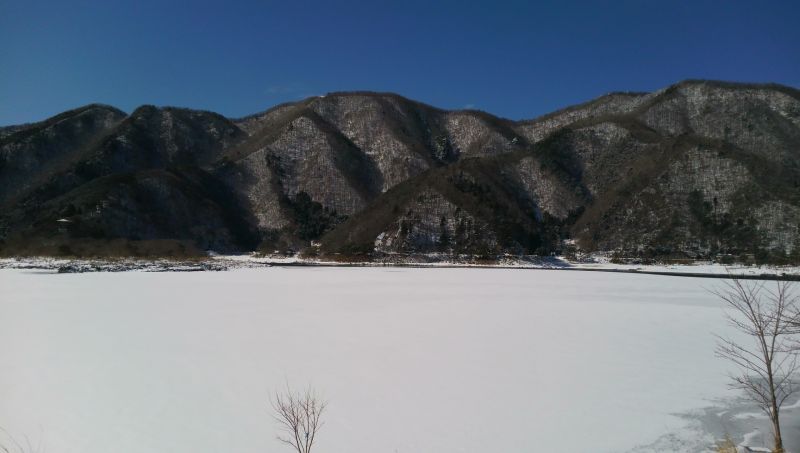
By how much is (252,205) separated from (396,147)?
1564 inches

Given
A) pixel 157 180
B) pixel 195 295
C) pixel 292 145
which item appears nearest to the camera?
pixel 195 295

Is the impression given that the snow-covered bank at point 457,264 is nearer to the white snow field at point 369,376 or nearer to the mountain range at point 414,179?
the mountain range at point 414,179

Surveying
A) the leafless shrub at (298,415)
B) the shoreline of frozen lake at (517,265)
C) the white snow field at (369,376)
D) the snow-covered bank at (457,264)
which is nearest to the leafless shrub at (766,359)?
the white snow field at (369,376)

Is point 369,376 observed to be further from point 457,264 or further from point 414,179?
point 414,179

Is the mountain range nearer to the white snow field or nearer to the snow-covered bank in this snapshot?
the snow-covered bank

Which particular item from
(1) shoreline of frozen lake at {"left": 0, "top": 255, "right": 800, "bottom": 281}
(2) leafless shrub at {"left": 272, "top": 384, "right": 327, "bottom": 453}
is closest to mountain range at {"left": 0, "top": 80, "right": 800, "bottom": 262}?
(1) shoreline of frozen lake at {"left": 0, "top": 255, "right": 800, "bottom": 281}

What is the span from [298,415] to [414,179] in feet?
271

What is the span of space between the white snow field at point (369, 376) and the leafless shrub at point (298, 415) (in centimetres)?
20

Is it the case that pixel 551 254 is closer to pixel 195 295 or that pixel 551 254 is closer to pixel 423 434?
pixel 195 295

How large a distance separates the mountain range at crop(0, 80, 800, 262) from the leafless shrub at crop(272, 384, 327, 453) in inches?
2444

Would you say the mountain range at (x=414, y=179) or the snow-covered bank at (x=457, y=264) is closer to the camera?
the snow-covered bank at (x=457, y=264)

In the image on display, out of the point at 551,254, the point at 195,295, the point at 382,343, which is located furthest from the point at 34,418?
the point at 551,254

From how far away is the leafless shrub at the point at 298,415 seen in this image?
6.60 meters

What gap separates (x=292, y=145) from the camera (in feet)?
373
